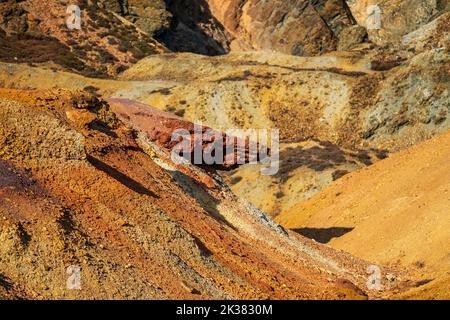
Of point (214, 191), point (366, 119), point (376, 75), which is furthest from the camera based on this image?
point (376, 75)

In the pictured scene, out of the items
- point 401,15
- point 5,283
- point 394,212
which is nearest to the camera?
point 5,283

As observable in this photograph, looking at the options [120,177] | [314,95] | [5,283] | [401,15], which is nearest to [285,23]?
[401,15]

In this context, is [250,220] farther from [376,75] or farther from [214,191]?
[376,75]

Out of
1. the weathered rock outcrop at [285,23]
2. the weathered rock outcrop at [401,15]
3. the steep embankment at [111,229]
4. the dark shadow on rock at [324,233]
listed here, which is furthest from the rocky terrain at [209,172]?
the weathered rock outcrop at [401,15]

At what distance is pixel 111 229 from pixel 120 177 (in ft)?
9.69

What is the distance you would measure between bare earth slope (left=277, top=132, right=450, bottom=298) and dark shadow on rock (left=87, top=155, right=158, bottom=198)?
9479 mm

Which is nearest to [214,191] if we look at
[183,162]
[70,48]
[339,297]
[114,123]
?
[183,162]

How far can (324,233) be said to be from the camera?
39344mm

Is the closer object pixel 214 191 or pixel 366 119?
pixel 214 191

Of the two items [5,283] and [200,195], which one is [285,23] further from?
[5,283]

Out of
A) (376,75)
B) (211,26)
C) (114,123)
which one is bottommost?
(211,26)

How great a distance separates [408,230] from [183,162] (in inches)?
386

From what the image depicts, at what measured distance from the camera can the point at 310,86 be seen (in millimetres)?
80312
